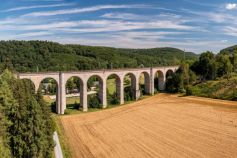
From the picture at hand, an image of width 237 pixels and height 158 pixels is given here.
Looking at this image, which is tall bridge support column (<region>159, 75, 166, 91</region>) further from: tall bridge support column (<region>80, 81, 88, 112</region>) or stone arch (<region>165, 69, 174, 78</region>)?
tall bridge support column (<region>80, 81, 88, 112</region>)

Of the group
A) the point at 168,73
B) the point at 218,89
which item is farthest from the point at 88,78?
the point at 168,73

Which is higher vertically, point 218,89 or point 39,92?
point 39,92

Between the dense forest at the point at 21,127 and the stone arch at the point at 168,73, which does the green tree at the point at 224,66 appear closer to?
the stone arch at the point at 168,73

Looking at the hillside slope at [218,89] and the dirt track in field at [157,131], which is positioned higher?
the hillside slope at [218,89]

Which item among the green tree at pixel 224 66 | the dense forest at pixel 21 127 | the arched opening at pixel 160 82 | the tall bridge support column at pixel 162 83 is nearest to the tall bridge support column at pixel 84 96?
the dense forest at pixel 21 127

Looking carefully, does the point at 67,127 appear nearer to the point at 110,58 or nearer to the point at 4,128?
the point at 4,128

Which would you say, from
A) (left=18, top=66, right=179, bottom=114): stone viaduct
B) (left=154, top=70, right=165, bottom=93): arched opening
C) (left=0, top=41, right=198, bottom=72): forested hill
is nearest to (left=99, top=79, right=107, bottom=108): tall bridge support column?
(left=18, top=66, right=179, bottom=114): stone viaduct

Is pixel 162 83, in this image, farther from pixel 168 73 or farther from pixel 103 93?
pixel 103 93
